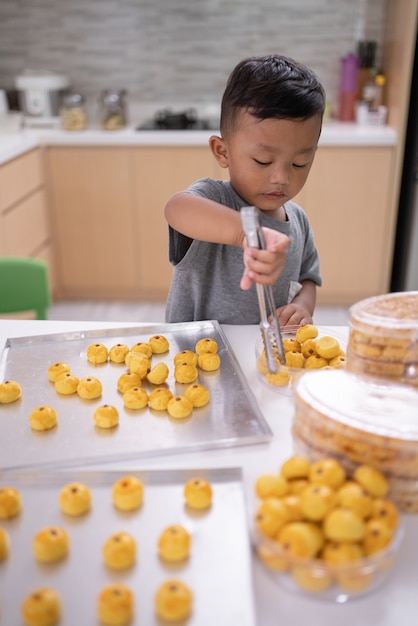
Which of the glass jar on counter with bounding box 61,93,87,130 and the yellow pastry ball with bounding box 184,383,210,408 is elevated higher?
the glass jar on counter with bounding box 61,93,87,130

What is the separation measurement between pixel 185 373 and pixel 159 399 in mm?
84

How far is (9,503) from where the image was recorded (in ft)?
2.09

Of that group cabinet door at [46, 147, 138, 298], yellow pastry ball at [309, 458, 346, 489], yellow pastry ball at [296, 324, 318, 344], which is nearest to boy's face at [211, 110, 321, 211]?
yellow pastry ball at [296, 324, 318, 344]

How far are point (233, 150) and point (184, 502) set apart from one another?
65 centimetres

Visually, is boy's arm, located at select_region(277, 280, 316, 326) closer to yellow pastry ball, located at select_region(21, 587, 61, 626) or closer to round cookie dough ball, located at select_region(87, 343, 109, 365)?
round cookie dough ball, located at select_region(87, 343, 109, 365)

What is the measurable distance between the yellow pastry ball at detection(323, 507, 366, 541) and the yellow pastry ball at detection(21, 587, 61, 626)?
24 cm

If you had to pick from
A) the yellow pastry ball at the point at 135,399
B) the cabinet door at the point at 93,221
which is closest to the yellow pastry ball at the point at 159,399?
the yellow pastry ball at the point at 135,399

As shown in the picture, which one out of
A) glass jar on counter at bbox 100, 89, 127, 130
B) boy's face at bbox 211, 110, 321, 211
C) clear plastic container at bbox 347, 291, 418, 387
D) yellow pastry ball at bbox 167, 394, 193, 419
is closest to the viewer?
clear plastic container at bbox 347, 291, 418, 387

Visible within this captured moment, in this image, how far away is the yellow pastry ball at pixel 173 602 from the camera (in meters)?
0.52

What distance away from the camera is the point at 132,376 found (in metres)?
0.90

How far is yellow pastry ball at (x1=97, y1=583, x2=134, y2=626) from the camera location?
512 millimetres

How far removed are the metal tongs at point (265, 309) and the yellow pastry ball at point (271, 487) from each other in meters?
0.29

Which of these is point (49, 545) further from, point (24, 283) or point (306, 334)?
point (24, 283)

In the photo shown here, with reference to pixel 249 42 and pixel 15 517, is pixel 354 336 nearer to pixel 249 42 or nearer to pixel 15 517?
pixel 15 517
